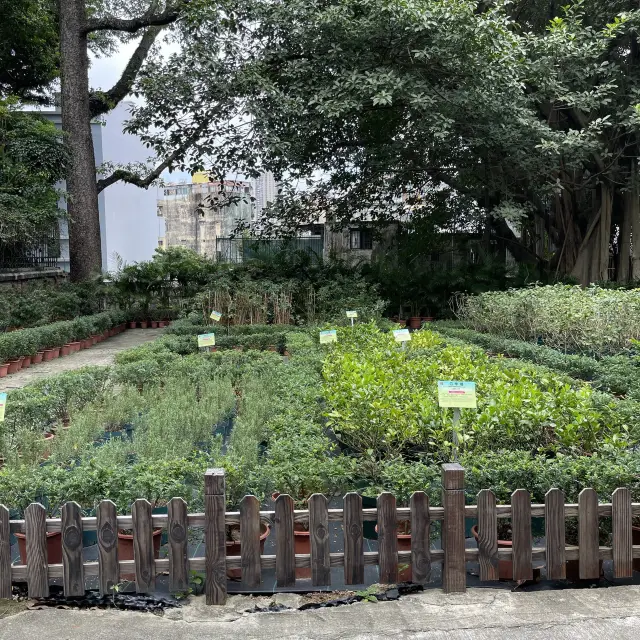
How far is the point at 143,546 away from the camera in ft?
9.29

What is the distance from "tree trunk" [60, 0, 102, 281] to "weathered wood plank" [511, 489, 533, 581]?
48.2ft

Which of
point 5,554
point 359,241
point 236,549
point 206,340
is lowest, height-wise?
point 236,549

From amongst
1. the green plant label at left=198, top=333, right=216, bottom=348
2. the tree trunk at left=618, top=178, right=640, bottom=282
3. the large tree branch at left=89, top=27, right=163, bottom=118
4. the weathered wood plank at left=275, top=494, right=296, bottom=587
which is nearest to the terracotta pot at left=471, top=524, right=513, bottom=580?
the weathered wood plank at left=275, top=494, right=296, bottom=587

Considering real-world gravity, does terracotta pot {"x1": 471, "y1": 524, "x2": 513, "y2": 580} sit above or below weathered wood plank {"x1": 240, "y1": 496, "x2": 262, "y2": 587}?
below

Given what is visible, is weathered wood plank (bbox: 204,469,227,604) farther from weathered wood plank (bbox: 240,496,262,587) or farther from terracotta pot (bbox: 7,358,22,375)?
terracotta pot (bbox: 7,358,22,375)

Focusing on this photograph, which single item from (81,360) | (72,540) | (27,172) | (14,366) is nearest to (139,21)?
(27,172)

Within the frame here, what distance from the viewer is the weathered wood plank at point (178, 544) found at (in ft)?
9.27

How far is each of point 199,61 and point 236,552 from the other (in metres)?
10.9

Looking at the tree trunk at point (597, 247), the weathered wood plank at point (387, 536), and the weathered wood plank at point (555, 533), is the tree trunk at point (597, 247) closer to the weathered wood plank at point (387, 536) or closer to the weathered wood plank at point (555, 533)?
the weathered wood plank at point (555, 533)

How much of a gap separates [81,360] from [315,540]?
362 inches

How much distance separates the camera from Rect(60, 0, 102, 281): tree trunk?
15.3m

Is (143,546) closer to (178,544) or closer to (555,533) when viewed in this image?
(178,544)

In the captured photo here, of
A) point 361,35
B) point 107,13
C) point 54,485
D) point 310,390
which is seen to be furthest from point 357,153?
point 54,485

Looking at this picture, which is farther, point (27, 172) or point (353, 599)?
point (27, 172)
